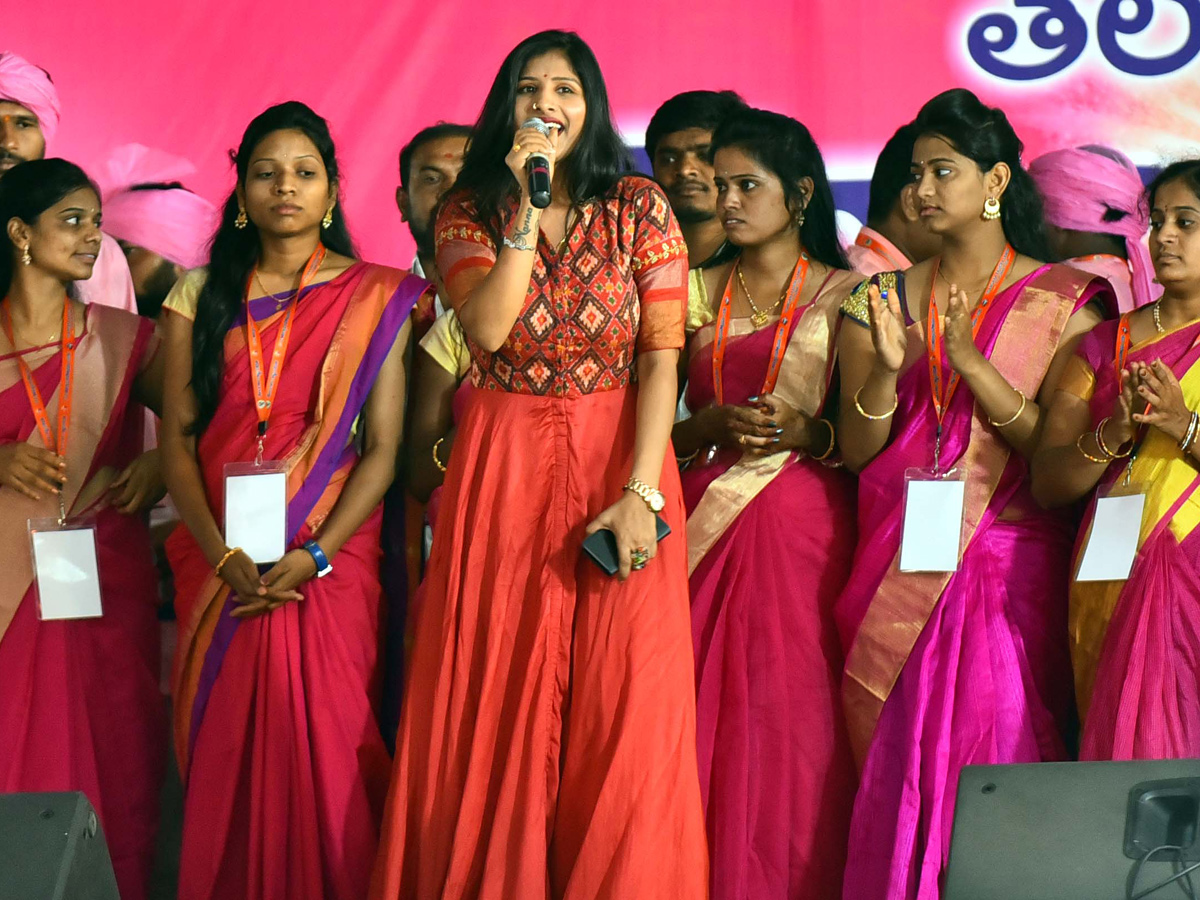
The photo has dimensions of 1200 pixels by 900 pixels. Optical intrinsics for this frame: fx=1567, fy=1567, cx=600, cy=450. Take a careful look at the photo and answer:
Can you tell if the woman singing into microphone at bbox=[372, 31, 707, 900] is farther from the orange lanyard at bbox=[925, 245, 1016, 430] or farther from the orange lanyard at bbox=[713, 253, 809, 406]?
the orange lanyard at bbox=[925, 245, 1016, 430]

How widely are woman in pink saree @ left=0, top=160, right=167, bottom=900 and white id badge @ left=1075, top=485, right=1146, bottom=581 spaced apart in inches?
81.5

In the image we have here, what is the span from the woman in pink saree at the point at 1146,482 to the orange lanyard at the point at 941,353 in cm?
21

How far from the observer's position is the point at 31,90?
4.16 m

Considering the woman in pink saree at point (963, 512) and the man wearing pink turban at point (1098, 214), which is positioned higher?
the man wearing pink turban at point (1098, 214)

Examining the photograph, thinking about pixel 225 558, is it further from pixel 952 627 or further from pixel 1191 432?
pixel 1191 432

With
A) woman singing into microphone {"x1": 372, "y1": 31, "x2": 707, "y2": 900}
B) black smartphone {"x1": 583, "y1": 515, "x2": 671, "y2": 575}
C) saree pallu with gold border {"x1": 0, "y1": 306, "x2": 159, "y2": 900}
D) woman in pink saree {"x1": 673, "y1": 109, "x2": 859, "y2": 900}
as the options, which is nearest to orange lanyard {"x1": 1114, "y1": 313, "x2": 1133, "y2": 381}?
woman in pink saree {"x1": 673, "y1": 109, "x2": 859, "y2": 900}

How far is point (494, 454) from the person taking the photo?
2.74 meters

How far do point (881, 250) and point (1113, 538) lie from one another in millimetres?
1208

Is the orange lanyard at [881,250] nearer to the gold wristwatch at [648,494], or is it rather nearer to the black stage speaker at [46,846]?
the gold wristwatch at [648,494]

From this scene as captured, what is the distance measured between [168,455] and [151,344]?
17.6 inches

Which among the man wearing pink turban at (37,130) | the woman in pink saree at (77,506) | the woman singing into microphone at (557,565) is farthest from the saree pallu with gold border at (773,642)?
the man wearing pink turban at (37,130)

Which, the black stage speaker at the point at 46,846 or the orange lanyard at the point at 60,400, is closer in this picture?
the black stage speaker at the point at 46,846

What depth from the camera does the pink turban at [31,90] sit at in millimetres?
4148

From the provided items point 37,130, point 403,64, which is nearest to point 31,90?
point 37,130
